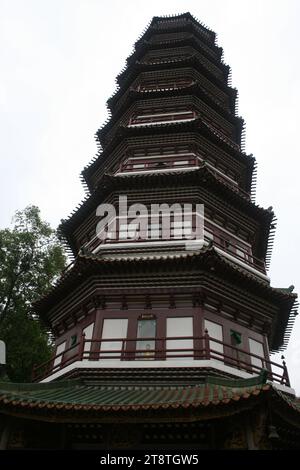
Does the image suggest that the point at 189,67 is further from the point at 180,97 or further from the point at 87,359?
the point at 87,359

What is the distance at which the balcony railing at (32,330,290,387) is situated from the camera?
12.7 meters

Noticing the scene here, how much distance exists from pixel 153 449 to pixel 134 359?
2824 mm

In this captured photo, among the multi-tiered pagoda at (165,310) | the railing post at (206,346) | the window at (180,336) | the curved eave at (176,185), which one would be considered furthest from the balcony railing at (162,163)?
the railing post at (206,346)

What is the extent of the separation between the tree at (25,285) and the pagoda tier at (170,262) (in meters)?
5.27

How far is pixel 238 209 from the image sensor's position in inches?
719

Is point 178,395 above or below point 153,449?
above

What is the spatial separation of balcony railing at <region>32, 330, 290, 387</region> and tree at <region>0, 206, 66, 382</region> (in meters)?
8.59

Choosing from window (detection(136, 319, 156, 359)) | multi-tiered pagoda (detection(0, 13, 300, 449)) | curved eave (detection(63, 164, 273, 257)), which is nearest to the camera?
multi-tiered pagoda (detection(0, 13, 300, 449))

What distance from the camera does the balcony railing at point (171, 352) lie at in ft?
41.6

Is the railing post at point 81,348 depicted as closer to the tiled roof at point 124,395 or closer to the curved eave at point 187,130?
the tiled roof at point 124,395

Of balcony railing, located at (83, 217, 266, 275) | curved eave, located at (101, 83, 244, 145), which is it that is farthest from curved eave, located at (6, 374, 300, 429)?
curved eave, located at (101, 83, 244, 145)

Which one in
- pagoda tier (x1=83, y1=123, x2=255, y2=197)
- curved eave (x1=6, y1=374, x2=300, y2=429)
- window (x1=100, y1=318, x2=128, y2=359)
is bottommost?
curved eave (x1=6, y1=374, x2=300, y2=429)

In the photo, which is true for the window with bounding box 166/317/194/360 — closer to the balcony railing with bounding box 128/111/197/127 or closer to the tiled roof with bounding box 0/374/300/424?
the tiled roof with bounding box 0/374/300/424
